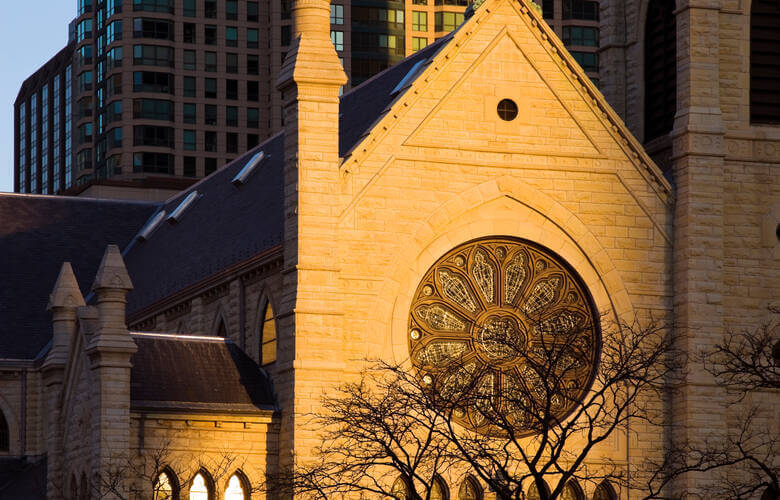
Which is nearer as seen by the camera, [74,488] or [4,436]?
[74,488]

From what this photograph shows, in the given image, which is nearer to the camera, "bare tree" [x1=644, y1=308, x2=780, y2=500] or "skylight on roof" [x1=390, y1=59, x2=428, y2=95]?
"bare tree" [x1=644, y1=308, x2=780, y2=500]

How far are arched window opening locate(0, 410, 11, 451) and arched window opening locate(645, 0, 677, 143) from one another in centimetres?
2547

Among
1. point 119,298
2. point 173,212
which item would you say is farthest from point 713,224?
point 173,212

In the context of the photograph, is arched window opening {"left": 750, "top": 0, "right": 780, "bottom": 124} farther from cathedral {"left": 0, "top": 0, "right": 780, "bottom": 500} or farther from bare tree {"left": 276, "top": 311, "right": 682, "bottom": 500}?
bare tree {"left": 276, "top": 311, "right": 682, "bottom": 500}

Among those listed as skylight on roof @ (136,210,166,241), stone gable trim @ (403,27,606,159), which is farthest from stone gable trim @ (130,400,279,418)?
skylight on roof @ (136,210,166,241)

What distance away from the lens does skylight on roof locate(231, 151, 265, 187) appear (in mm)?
66438

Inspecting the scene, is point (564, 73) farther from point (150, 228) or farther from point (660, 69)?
point (150, 228)

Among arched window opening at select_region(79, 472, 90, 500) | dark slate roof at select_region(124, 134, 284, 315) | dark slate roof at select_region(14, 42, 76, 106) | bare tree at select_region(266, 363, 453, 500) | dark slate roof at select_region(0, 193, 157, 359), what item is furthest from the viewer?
dark slate roof at select_region(14, 42, 76, 106)

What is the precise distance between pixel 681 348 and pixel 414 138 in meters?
9.40

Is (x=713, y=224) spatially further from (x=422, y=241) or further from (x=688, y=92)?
(x=422, y=241)

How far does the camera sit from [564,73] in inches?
2100

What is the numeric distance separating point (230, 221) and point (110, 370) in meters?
14.6

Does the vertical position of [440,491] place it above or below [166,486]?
below

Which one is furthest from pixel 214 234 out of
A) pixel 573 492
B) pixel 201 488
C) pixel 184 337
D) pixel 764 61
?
pixel 764 61
